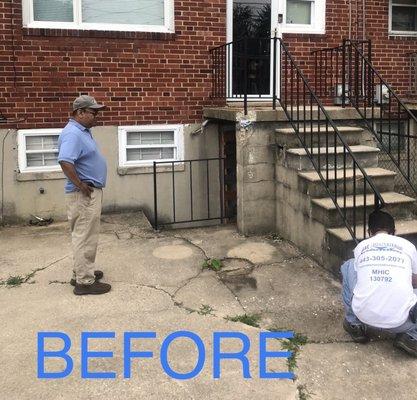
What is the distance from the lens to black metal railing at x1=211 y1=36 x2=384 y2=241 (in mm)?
4867

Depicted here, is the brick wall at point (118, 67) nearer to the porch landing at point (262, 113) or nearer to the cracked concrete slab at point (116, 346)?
the porch landing at point (262, 113)

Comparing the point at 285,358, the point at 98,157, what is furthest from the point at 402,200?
the point at 98,157

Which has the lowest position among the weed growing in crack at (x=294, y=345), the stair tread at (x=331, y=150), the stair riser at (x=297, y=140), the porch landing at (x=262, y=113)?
the weed growing in crack at (x=294, y=345)

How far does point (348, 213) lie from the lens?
4.97 m

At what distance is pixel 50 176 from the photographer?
673 centimetres

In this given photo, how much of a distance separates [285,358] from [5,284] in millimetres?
2772

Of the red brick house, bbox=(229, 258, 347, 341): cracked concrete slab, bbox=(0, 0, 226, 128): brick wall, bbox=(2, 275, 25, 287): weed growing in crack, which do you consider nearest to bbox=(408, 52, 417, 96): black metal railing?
the red brick house

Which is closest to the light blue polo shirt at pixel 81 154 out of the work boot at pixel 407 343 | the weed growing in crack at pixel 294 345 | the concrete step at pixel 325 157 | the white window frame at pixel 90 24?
the weed growing in crack at pixel 294 345

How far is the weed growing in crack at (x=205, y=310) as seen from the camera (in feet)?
13.2

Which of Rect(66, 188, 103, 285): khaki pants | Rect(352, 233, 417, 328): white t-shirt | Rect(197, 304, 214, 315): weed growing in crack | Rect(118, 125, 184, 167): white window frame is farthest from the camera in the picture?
Rect(118, 125, 184, 167): white window frame

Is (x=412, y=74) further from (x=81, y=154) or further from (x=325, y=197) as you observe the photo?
(x=81, y=154)

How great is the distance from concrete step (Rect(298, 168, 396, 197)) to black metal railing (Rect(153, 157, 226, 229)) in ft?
6.37

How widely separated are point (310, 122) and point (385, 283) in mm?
2852

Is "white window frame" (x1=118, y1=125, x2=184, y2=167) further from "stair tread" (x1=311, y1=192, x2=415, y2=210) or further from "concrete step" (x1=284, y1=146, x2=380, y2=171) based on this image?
"stair tread" (x1=311, y1=192, x2=415, y2=210)
